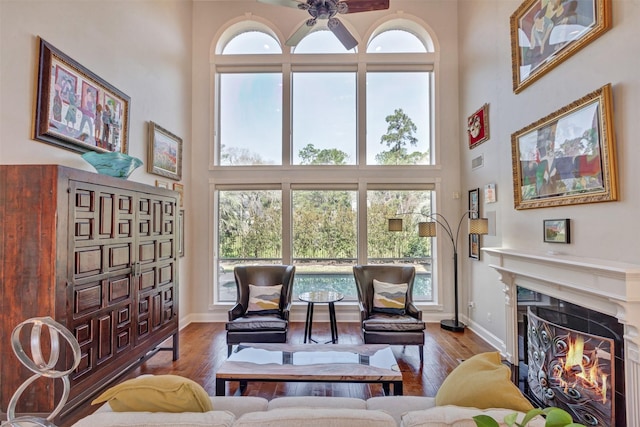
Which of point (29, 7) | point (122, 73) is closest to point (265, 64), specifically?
point (122, 73)

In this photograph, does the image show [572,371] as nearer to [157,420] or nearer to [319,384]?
[319,384]

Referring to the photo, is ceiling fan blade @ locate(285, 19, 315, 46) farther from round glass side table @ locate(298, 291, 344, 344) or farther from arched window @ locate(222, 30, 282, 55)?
round glass side table @ locate(298, 291, 344, 344)

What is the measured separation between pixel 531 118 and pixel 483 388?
287cm

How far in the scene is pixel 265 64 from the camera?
5.18m

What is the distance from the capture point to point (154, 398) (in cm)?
128

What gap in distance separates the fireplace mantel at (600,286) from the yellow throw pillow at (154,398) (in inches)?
94.2

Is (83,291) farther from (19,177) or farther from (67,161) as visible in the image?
(67,161)

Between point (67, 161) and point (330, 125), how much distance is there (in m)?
3.59

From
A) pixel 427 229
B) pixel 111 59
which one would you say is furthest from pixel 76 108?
pixel 427 229

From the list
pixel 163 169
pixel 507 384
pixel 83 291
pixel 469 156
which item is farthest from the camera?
pixel 469 156

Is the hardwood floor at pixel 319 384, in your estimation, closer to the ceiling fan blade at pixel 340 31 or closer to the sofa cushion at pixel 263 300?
the sofa cushion at pixel 263 300

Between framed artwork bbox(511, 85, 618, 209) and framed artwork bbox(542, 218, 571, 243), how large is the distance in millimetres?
157

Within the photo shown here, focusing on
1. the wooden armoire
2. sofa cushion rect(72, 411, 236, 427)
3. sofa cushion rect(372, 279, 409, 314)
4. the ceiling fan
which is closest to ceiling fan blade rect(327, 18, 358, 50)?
the ceiling fan

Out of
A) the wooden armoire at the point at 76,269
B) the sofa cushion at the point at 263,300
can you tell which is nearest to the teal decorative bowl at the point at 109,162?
the wooden armoire at the point at 76,269
